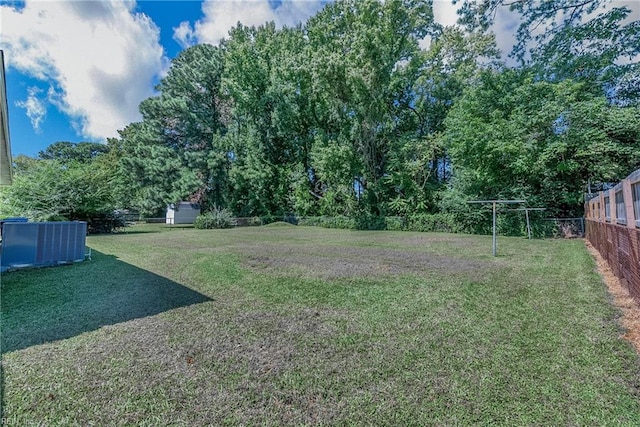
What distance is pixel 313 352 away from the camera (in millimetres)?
2730

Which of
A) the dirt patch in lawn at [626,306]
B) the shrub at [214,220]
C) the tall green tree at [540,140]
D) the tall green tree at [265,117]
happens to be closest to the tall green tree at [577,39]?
the tall green tree at [540,140]

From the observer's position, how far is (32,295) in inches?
165

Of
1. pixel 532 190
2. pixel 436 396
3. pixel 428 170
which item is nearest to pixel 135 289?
pixel 436 396

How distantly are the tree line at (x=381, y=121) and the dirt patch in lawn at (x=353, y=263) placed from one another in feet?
26.9

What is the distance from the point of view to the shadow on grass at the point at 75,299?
3.12m

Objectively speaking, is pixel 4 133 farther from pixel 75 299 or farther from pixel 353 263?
pixel 353 263

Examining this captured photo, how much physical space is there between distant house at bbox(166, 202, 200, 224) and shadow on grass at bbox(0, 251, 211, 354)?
22645 mm

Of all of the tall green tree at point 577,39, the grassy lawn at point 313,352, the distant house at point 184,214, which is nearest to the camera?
the grassy lawn at point 313,352

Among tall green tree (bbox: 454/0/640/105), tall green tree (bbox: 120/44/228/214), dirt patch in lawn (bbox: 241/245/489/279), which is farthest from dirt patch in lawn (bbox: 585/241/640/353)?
tall green tree (bbox: 120/44/228/214)

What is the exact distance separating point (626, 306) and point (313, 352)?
13.4 ft

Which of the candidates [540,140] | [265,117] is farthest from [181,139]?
[540,140]

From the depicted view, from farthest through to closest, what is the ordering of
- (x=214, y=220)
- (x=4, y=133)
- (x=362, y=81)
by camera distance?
(x=214, y=220) → (x=362, y=81) → (x=4, y=133)

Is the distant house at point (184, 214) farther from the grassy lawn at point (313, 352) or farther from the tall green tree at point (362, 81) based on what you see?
the grassy lawn at point (313, 352)

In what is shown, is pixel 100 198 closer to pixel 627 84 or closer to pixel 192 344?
pixel 192 344
